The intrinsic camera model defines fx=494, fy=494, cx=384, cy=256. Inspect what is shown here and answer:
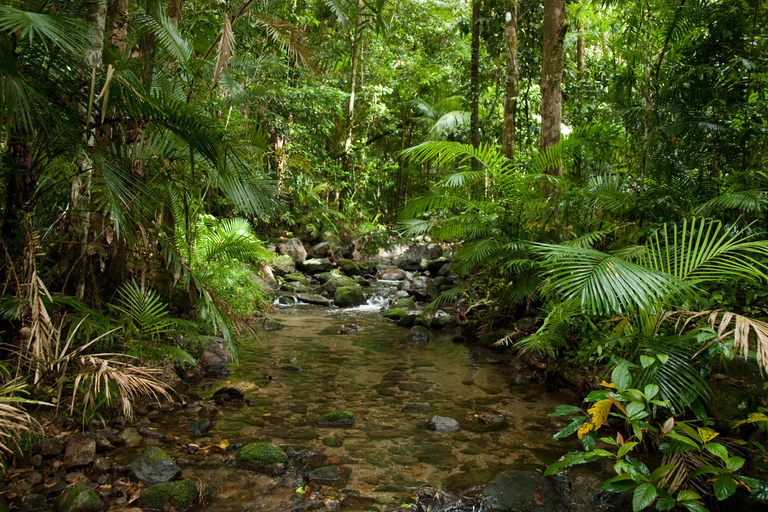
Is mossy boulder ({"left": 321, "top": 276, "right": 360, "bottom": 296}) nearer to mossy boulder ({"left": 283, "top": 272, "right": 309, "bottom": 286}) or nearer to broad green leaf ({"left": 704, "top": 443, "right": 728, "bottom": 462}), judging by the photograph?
mossy boulder ({"left": 283, "top": 272, "right": 309, "bottom": 286})

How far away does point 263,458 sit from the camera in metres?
3.11

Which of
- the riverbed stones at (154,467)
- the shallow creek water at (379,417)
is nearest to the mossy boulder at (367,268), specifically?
the shallow creek water at (379,417)

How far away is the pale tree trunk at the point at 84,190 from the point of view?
10.2ft

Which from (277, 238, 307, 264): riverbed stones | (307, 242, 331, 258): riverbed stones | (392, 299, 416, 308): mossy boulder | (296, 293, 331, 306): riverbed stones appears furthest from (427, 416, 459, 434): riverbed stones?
(307, 242, 331, 258): riverbed stones

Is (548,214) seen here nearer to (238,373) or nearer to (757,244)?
(757,244)

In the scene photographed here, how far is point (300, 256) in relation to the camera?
45.6 feet

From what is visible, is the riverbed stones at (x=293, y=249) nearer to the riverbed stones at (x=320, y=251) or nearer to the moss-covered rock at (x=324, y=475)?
the riverbed stones at (x=320, y=251)

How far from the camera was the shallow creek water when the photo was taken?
117 inches

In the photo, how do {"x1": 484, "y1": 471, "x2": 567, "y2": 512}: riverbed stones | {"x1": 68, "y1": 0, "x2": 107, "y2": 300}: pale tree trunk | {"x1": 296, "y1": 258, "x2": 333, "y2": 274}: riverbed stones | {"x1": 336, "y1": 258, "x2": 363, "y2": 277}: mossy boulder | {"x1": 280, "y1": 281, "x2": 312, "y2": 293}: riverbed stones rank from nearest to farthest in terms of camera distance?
{"x1": 484, "y1": 471, "x2": 567, "y2": 512}: riverbed stones < {"x1": 68, "y1": 0, "x2": 107, "y2": 300}: pale tree trunk < {"x1": 280, "y1": 281, "x2": 312, "y2": 293}: riverbed stones < {"x1": 296, "y1": 258, "x2": 333, "y2": 274}: riverbed stones < {"x1": 336, "y1": 258, "x2": 363, "y2": 277}: mossy boulder

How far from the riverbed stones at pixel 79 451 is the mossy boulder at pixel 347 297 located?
24.1 feet

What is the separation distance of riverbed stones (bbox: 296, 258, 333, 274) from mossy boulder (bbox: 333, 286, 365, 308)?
293 cm

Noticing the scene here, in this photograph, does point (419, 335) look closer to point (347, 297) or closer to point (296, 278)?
point (347, 297)

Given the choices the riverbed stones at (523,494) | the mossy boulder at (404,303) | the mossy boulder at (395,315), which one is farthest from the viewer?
the mossy boulder at (404,303)

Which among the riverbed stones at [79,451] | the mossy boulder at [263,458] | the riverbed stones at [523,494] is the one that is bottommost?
the riverbed stones at [523,494]
